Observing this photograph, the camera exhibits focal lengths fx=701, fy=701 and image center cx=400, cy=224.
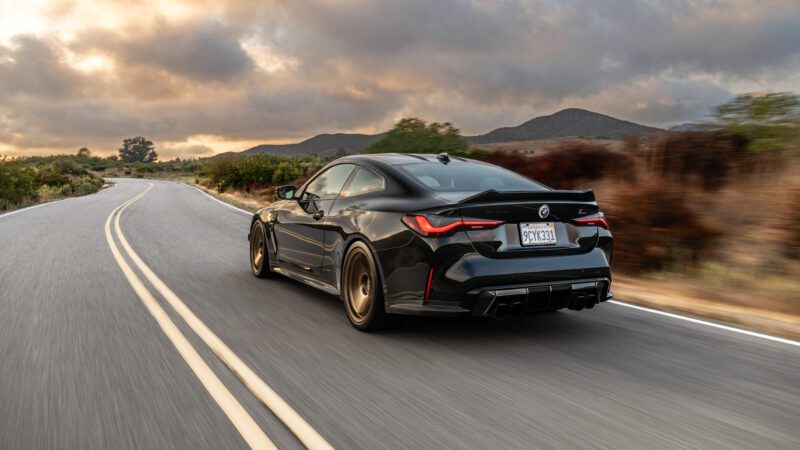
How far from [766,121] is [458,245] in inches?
275

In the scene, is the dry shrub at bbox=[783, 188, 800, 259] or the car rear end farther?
the dry shrub at bbox=[783, 188, 800, 259]

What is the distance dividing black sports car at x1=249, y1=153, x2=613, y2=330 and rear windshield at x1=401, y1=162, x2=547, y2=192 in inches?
0.5

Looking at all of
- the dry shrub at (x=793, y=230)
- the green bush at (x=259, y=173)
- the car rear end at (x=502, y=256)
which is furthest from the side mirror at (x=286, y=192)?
the green bush at (x=259, y=173)

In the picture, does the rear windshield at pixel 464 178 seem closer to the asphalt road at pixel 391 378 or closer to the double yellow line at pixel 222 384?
the asphalt road at pixel 391 378

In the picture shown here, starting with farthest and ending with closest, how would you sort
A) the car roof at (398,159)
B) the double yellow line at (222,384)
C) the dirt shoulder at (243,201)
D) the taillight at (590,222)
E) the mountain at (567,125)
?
the mountain at (567,125)
the dirt shoulder at (243,201)
the car roof at (398,159)
the taillight at (590,222)
the double yellow line at (222,384)

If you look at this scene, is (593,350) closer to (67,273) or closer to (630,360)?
(630,360)

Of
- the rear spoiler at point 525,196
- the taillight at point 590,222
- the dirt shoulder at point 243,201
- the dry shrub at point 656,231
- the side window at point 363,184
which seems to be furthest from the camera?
the dirt shoulder at point 243,201

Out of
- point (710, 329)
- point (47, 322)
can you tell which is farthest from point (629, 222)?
point (47, 322)

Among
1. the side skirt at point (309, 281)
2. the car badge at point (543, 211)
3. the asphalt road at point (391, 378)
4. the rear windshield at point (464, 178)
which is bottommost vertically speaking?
the asphalt road at point (391, 378)

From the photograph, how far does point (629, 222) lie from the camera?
29.9 ft

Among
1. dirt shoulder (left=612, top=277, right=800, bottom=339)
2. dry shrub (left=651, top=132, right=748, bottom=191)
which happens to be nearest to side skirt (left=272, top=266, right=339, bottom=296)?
dirt shoulder (left=612, top=277, right=800, bottom=339)

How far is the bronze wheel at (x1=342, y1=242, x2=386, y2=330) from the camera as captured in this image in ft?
18.3

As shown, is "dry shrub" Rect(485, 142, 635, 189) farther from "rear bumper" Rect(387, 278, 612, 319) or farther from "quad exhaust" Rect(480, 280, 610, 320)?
"rear bumper" Rect(387, 278, 612, 319)

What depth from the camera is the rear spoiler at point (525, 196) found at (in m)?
5.19
